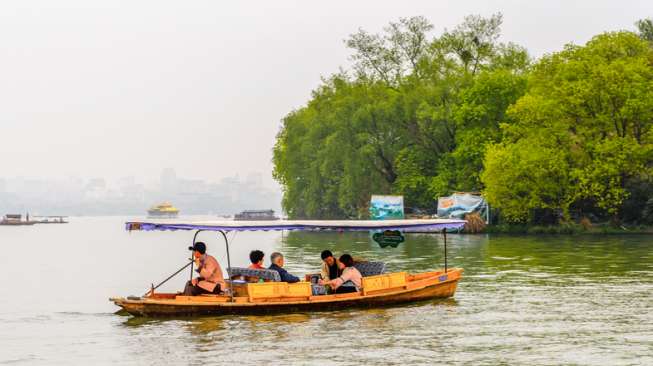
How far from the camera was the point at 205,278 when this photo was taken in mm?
27234

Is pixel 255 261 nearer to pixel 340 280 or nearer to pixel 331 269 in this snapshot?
pixel 331 269

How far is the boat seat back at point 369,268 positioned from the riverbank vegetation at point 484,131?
47.2m

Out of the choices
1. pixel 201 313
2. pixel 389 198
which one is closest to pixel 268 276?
pixel 201 313

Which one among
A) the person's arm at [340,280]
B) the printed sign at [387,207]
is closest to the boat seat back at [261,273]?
the person's arm at [340,280]

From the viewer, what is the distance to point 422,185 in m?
95.7

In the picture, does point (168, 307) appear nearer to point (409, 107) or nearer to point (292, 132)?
point (409, 107)

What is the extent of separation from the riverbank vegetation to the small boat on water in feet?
151

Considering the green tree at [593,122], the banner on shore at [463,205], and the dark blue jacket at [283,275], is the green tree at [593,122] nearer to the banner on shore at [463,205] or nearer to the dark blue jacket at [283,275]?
the banner on shore at [463,205]

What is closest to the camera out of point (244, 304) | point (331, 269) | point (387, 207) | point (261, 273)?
point (244, 304)

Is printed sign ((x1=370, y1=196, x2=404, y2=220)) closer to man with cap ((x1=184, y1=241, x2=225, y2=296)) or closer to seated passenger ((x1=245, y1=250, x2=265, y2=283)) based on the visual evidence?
seated passenger ((x1=245, y1=250, x2=265, y2=283))

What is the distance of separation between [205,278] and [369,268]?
17.0 feet

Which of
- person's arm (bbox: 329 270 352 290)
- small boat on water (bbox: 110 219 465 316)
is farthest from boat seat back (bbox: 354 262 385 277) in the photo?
person's arm (bbox: 329 270 352 290)

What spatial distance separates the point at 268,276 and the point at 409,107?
69.3m

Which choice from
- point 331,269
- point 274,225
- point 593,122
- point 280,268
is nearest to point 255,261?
point 280,268
